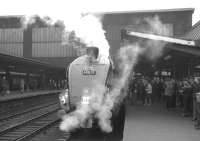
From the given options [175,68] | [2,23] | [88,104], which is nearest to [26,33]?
[2,23]

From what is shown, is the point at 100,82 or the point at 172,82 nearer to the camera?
the point at 100,82

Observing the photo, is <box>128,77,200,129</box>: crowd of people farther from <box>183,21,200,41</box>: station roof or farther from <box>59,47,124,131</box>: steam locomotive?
<box>59,47,124,131</box>: steam locomotive

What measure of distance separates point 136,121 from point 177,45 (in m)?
2.87

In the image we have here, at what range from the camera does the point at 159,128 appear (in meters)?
8.49

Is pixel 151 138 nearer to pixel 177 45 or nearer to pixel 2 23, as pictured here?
pixel 177 45

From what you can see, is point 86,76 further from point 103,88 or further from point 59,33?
point 59,33

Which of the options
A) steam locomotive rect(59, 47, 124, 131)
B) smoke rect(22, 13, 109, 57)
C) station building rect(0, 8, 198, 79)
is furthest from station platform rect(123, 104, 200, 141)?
station building rect(0, 8, 198, 79)

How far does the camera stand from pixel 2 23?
38.3m

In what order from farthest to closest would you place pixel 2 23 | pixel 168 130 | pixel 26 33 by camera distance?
pixel 26 33 < pixel 2 23 < pixel 168 130

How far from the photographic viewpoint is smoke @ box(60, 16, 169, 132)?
356 inches

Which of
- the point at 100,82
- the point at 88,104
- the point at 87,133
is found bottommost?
the point at 87,133

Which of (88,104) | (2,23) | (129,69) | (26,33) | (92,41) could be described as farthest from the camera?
(26,33)

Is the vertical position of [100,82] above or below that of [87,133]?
above

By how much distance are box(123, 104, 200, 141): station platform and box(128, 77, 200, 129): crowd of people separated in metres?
0.42
